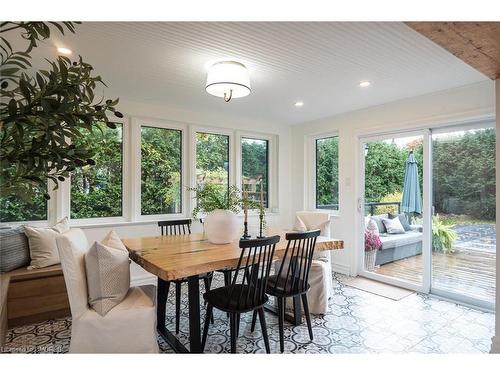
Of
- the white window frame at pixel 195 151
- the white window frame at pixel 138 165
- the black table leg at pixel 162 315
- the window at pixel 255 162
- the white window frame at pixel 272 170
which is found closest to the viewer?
the black table leg at pixel 162 315

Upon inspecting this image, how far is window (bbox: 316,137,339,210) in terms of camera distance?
4.81 metres

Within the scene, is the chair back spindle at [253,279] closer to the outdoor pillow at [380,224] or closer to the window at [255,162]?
the outdoor pillow at [380,224]

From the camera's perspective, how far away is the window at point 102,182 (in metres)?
3.71

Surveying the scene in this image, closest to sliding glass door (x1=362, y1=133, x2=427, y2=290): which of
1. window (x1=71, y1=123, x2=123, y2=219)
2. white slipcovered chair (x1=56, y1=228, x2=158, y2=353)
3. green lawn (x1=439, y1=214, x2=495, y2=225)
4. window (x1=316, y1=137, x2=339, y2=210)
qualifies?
→ green lawn (x1=439, y1=214, x2=495, y2=225)

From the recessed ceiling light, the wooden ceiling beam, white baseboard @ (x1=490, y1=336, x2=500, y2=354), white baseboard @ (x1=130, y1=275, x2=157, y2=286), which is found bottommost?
white baseboard @ (x1=130, y1=275, x2=157, y2=286)

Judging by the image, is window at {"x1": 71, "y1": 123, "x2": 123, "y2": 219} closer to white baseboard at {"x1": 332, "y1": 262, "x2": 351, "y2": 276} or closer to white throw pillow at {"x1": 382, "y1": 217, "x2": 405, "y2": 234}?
white baseboard at {"x1": 332, "y1": 262, "x2": 351, "y2": 276}

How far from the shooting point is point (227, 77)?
252 cm

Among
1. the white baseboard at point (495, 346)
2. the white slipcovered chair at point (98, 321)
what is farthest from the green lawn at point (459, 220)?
the white slipcovered chair at point (98, 321)

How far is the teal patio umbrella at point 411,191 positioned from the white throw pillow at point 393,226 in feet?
0.67

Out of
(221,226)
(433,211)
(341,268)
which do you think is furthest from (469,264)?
(221,226)

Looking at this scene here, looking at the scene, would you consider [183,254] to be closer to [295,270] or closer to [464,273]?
[295,270]

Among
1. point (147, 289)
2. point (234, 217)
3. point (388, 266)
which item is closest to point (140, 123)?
point (234, 217)

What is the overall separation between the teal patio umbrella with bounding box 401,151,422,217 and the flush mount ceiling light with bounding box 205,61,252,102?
2.47m

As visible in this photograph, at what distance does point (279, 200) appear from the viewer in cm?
540
